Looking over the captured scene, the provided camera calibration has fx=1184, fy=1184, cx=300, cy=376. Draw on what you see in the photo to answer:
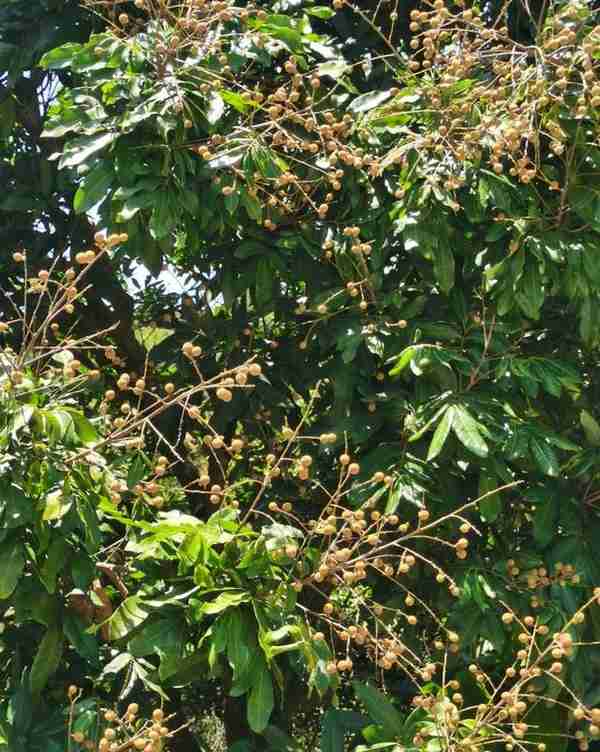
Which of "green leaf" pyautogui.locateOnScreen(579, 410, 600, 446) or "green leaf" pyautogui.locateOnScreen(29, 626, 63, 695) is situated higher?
"green leaf" pyautogui.locateOnScreen(579, 410, 600, 446)

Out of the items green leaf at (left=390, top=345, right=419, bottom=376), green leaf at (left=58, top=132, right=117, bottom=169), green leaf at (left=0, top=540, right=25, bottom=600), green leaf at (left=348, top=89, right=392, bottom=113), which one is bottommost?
green leaf at (left=0, top=540, right=25, bottom=600)

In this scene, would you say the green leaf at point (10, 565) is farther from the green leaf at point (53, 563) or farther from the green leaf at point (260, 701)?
the green leaf at point (260, 701)

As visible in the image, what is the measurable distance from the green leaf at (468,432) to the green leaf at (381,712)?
61 centimetres

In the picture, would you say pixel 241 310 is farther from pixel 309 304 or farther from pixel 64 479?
pixel 64 479

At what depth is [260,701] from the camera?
2453 mm

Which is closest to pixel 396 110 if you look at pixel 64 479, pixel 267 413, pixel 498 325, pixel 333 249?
pixel 333 249

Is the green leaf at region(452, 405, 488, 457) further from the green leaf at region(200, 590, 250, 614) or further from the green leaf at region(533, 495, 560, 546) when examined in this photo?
the green leaf at region(200, 590, 250, 614)

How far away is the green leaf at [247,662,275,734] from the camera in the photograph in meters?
2.44

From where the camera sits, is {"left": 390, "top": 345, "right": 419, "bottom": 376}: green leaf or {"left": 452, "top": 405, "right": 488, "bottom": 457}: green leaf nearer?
{"left": 452, "top": 405, "right": 488, "bottom": 457}: green leaf

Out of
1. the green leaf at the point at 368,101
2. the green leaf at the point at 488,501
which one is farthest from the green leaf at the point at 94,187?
the green leaf at the point at 488,501

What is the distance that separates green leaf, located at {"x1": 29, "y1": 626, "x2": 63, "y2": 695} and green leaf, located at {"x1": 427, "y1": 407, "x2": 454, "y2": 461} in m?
0.95

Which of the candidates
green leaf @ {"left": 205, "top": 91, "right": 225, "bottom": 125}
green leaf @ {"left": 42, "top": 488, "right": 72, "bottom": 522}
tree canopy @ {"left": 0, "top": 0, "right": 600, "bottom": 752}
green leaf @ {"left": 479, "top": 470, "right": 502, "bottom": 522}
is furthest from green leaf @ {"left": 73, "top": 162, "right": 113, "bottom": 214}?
green leaf @ {"left": 479, "top": 470, "right": 502, "bottom": 522}

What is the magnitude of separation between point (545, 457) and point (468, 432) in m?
0.21

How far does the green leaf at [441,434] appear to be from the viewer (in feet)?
9.01
